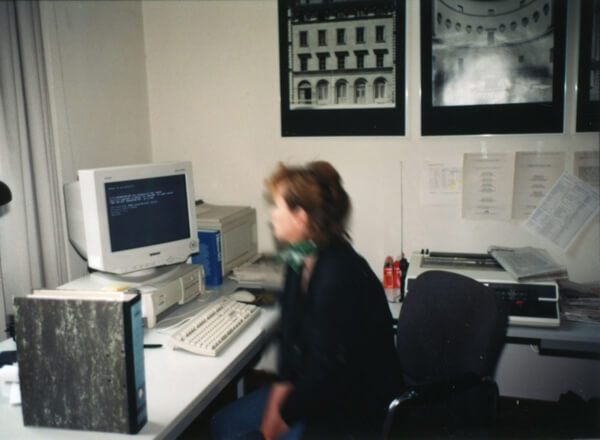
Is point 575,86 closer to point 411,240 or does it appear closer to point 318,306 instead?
point 411,240

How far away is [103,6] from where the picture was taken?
2637mm

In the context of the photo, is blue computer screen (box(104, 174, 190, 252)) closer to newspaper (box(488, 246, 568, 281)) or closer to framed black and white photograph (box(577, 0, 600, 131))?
newspaper (box(488, 246, 568, 281))

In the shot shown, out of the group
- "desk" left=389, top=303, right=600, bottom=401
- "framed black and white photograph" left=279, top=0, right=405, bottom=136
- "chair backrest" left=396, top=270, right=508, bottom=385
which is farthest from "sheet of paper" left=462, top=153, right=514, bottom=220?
"chair backrest" left=396, top=270, right=508, bottom=385

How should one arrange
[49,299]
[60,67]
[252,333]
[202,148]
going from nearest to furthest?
[49,299]
[252,333]
[60,67]
[202,148]

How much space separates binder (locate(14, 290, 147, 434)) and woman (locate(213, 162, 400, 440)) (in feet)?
1.36

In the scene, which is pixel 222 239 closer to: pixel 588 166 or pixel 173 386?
pixel 173 386

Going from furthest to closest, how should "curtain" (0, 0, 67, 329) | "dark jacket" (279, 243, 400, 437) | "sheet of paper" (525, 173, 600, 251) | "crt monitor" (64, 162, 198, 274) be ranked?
1. "sheet of paper" (525, 173, 600, 251)
2. "curtain" (0, 0, 67, 329)
3. "crt monitor" (64, 162, 198, 274)
4. "dark jacket" (279, 243, 400, 437)

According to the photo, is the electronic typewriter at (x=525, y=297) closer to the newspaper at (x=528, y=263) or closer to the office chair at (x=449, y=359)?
the newspaper at (x=528, y=263)

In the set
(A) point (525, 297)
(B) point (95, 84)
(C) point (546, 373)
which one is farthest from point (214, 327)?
(C) point (546, 373)

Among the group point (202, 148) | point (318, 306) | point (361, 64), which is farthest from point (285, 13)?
point (318, 306)

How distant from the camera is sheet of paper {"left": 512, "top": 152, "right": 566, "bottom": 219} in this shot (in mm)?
2477

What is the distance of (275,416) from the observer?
5.00 feet

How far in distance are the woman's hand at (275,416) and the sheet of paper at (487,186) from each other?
1.44 meters

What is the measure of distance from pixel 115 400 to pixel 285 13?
2.04 m
